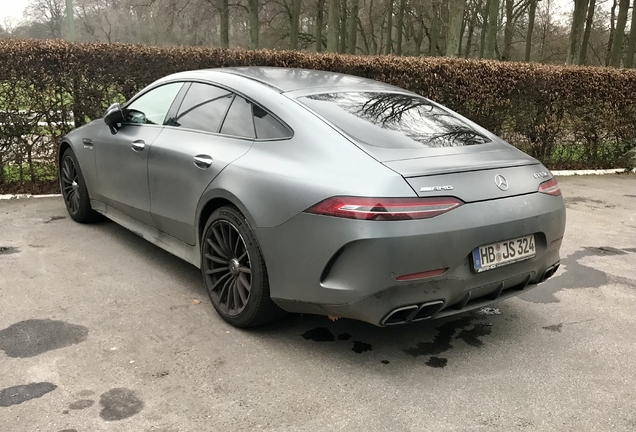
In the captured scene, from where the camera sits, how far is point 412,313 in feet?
9.33

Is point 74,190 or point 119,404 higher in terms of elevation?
point 74,190

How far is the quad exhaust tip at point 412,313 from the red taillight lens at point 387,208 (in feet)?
1.49

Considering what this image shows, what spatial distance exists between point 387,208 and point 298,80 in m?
1.54

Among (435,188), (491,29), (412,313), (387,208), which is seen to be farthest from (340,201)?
(491,29)

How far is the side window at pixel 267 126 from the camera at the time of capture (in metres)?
3.31

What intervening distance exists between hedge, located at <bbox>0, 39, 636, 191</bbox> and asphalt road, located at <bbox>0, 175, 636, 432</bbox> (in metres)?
3.03

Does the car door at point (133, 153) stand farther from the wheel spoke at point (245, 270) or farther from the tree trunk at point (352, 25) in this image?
the tree trunk at point (352, 25)

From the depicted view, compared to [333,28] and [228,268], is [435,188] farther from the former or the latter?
[333,28]

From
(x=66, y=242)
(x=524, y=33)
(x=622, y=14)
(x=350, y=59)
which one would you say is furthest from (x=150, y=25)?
(x=66, y=242)

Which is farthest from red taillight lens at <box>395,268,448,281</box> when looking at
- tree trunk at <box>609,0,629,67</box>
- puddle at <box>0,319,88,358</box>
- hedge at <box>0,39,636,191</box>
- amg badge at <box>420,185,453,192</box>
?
tree trunk at <box>609,0,629,67</box>

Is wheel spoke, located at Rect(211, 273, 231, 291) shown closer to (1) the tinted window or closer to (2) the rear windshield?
(1) the tinted window

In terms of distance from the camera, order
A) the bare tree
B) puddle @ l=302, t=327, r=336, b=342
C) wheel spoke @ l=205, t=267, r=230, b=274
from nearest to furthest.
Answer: puddle @ l=302, t=327, r=336, b=342, wheel spoke @ l=205, t=267, r=230, b=274, the bare tree

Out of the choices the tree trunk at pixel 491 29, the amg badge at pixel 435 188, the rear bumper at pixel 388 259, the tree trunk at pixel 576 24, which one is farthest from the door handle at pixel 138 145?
the tree trunk at pixel 576 24

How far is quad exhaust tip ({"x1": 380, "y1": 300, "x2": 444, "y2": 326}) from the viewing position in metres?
2.81
